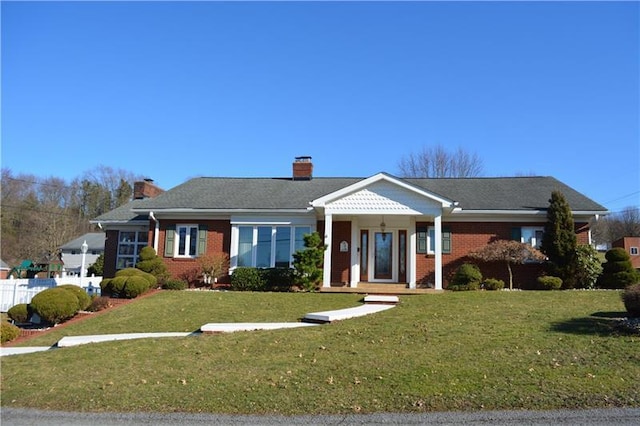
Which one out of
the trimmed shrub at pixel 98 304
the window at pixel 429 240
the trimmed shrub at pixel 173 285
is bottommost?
the trimmed shrub at pixel 98 304

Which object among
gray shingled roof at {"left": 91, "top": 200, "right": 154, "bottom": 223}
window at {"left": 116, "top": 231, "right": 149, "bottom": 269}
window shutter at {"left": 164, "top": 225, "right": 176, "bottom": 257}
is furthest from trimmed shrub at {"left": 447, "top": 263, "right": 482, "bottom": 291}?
window at {"left": 116, "top": 231, "right": 149, "bottom": 269}

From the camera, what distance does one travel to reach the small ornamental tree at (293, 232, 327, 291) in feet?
58.0

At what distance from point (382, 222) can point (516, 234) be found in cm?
548

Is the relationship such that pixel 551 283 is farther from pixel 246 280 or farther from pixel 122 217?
pixel 122 217

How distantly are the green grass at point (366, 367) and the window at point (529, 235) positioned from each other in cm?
705

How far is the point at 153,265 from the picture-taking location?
19.3 m

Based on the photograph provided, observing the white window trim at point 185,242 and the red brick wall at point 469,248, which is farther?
the white window trim at point 185,242

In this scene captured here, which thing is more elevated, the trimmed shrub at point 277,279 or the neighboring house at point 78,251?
the neighboring house at point 78,251

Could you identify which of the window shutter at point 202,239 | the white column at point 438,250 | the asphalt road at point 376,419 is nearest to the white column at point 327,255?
the white column at point 438,250

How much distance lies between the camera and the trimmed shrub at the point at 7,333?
12.4m

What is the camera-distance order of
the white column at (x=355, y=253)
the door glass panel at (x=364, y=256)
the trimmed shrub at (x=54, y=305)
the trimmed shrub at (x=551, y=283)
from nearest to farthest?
the trimmed shrub at (x=54, y=305) < the trimmed shrub at (x=551, y=283) < the white column at (x=355, y=253) < the door glass panel at (x=364, y=256)

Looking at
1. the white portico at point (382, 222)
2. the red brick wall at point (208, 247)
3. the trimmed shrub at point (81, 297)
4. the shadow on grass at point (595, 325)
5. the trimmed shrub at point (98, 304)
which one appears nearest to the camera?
the shadow on grass at point (595, 325)

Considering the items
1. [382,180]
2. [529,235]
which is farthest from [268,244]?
[529,235]

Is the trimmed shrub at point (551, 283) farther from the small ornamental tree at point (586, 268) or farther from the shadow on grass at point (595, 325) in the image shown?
the shadow on grass at point (595, 325)
